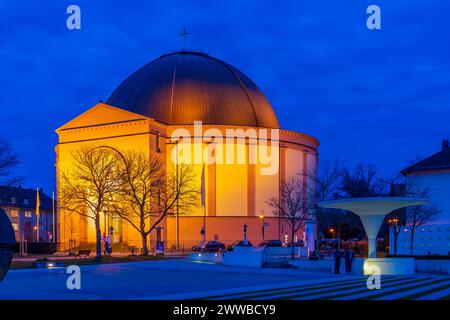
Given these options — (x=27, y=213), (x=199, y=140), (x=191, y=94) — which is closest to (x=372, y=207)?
(x=199, y=140)

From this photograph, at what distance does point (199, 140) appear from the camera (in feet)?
250

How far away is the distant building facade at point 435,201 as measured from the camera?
5834cm

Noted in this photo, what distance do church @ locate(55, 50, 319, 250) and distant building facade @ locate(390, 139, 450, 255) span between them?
19918 mm

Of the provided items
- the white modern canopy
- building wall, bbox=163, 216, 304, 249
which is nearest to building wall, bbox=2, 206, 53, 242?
building wall, bbox=163, 216, 304, 249

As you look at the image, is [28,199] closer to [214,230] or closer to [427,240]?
[214,230]

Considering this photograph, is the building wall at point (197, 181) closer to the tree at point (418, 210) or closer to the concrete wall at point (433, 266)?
the tree at point (418, 210)

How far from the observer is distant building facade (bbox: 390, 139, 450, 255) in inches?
2297

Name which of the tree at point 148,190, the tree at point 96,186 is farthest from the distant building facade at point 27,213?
the tree at point 148,190

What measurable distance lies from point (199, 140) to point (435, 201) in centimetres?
2984

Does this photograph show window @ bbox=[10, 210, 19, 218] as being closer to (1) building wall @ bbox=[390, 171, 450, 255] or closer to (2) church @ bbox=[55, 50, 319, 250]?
(2) church @ bbox=[55, 50, 319, 250]
